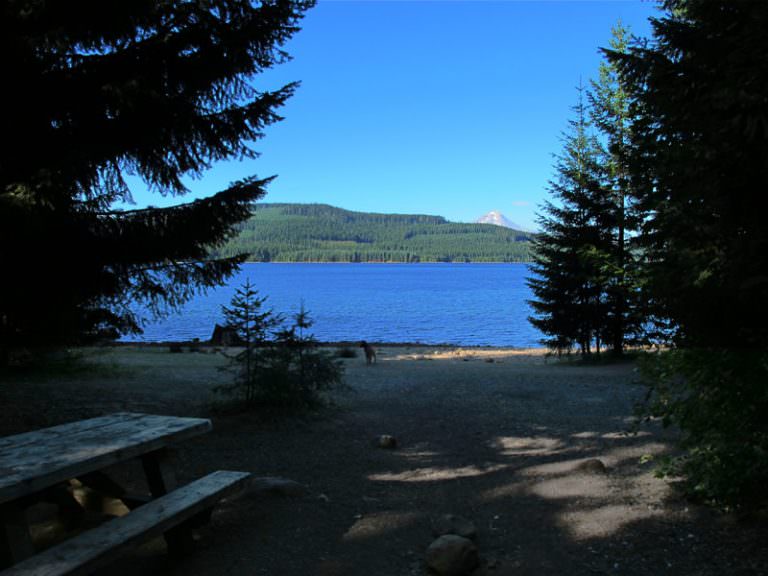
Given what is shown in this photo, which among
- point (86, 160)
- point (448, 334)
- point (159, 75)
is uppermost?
point (159, 75)

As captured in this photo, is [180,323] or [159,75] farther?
[180,323]

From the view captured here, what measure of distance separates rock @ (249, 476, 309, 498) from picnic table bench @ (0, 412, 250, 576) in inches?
27.1

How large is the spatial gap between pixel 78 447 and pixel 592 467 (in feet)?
13.5

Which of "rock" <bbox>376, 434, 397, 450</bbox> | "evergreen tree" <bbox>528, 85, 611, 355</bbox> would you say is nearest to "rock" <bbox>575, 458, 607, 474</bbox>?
"rock" <bbox>376, 434, 397, 450</bbox>

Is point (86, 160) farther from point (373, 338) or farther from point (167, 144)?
point (373, 338)

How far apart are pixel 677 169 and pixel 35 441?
4284 mm

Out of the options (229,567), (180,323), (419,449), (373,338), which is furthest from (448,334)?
(229,567)

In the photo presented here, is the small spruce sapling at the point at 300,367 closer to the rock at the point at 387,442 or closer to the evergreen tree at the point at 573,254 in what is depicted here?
the rock at the point at 387,442

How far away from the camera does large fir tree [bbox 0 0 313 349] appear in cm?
526

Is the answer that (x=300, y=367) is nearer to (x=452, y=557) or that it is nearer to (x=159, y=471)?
(x=159, y=471)

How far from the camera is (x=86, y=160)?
523cm

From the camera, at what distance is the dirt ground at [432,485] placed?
3.38 m

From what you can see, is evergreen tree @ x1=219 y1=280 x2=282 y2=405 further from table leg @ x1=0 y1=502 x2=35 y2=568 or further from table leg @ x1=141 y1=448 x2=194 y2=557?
table leg @ x1=0 y1=502 x2=35 y2=568

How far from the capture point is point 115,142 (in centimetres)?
569
